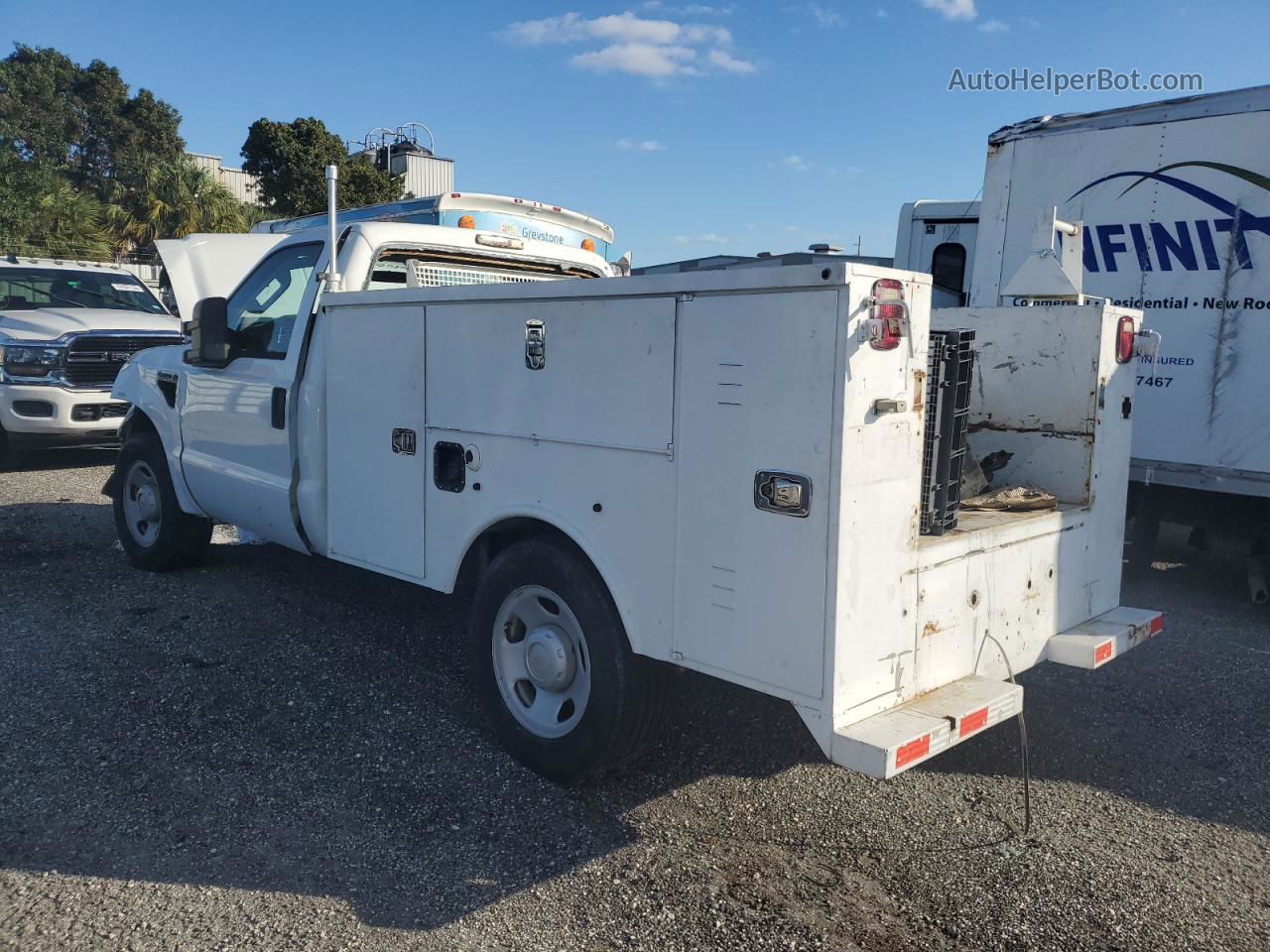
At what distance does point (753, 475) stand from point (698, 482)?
213mm

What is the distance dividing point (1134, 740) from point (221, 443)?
4772 mm

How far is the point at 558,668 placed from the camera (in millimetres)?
3646

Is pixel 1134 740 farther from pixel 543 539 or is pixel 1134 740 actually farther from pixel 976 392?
pixel 543 539

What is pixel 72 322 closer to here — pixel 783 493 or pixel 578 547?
pixel 578 547

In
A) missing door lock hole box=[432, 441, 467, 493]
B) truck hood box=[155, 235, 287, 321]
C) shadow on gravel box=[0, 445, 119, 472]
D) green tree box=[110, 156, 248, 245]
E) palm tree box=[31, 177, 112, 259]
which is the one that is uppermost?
green tree box=[110, 156, 248, 245]

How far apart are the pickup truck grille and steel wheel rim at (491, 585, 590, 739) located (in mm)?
8052

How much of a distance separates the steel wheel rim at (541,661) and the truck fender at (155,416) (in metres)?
3.01

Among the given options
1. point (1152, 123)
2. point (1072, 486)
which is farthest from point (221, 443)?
point (1152, 123)

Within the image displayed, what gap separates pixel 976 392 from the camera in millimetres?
4457

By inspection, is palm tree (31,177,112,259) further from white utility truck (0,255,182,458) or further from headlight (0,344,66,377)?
headlight (0,344,66,377)

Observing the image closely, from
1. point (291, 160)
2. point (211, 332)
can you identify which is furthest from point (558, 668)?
point (291, 160)

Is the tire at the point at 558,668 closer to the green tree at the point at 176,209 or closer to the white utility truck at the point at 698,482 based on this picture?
the white utility truck at the point at 698,482

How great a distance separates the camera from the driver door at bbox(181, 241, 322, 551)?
5.05m

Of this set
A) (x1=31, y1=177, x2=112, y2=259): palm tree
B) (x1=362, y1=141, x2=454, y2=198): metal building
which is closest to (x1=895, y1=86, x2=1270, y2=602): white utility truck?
(x1=362, y1=141, x2=454, y2=198): metal building
